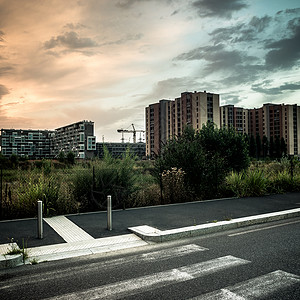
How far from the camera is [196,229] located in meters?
7.19

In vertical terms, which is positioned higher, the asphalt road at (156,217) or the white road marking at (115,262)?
the asphalt road at (156,217)

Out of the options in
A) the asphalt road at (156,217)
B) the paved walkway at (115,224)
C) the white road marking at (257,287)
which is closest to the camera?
the white road marking at (257,287)

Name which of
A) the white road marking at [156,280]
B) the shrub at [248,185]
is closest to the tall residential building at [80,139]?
the shrub at [248,185]

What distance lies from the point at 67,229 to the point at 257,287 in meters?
4.86

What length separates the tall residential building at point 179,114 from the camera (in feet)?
377

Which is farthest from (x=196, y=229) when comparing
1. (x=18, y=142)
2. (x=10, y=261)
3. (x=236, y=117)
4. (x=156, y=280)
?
(x=18, y=142)

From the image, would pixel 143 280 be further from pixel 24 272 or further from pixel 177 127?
pixel 177 127

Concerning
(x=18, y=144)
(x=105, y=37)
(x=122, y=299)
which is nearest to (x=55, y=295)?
(x=122, y=299)

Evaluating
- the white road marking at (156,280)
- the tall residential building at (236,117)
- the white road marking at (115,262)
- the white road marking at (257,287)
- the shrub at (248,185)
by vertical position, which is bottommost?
the white road marking at (115,262)

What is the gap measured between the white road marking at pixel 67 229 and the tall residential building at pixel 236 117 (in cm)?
13951

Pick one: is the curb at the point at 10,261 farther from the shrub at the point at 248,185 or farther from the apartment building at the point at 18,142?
the apartment building at the point at 18,142

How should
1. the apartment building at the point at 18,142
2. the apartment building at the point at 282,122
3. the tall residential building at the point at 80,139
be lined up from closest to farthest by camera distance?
the apartment building at the point at 282,122 < the tall residential building at the point at 80,139 < the apartment building at the point at 18,142

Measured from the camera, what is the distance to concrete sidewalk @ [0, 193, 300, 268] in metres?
6.13

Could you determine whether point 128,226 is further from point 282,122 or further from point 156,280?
point 282,122
